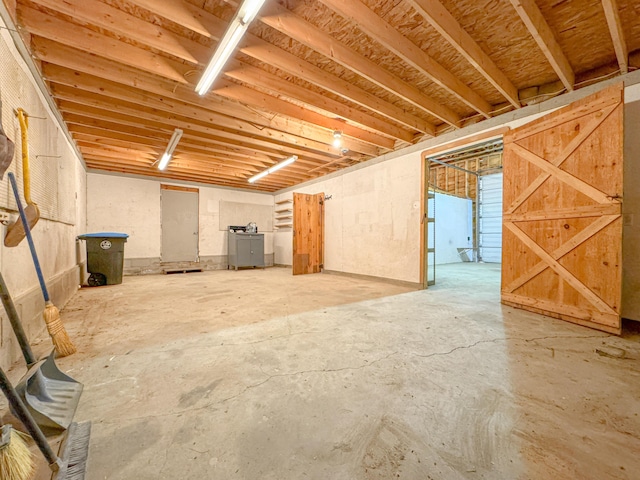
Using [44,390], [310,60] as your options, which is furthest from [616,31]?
[44,390]

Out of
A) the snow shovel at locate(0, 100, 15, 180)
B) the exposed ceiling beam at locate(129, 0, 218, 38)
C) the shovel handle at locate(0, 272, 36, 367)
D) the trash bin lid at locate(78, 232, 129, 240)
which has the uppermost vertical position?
the exposed ceiling beam at locate(129, 0, 218, 38)

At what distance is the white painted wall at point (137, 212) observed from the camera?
625 centimetres

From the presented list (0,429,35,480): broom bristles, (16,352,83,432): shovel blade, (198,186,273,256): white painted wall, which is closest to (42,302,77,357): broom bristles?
(16,352,83,432): shovel blade

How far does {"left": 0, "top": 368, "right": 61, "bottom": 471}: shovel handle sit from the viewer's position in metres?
0.76

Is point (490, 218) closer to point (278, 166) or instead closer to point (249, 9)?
point (278, 166)

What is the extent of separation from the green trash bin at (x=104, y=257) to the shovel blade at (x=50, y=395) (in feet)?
13.8

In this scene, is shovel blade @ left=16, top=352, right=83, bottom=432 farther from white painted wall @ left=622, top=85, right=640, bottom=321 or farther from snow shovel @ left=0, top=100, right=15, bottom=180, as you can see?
white painted wall @ left=622, top=85, right=640, bottom=321

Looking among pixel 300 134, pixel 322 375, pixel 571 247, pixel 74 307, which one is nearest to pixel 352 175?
pixel 300 134

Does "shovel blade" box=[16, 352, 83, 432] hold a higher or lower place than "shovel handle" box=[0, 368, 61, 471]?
lower

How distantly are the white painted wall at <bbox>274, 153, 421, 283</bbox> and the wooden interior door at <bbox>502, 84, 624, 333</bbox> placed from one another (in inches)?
60.2

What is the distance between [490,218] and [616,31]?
838 cm

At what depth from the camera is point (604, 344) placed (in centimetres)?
209

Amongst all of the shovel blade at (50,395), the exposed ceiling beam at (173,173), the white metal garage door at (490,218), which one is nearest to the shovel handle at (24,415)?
the shovel blade at (50,395)

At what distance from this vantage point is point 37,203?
2.40 metres
